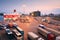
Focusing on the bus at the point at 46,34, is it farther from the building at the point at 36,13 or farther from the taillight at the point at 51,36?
the building at the point at 36,13

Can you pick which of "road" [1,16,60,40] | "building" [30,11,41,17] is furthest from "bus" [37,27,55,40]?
"building" [30,11,41,17]

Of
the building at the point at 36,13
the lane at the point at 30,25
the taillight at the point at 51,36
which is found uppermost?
the building at the point at 36,13

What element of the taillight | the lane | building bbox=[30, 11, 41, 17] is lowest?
the taillight

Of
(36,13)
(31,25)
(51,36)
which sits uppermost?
(36,13)

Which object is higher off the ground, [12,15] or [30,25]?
[12,15]

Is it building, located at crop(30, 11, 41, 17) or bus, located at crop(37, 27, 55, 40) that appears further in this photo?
building, located at crop(30, 11, 41, 17)

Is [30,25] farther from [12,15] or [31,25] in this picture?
[12,15]

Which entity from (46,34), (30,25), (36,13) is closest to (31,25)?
(30,25)

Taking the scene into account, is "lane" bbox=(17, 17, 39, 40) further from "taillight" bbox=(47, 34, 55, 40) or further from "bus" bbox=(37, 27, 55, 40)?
"taillight" bbox=(47, 34, 55, 40)

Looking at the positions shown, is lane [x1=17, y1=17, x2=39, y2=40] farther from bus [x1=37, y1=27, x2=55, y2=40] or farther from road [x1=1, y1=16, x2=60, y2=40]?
bus [x1=37, y1=27, x2=55, y2=40]

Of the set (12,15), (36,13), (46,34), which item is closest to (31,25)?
(36,13)

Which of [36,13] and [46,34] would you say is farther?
[36,13]

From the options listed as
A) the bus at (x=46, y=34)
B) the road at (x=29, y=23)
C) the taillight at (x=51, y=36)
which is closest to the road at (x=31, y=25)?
the road at (x=29, y=23)

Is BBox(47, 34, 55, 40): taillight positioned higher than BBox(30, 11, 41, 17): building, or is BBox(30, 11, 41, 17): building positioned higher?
BBox(30, 11, 41, 17): building
